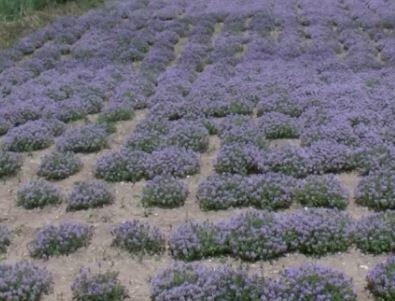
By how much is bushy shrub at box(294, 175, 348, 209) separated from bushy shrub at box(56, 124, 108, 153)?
4.17 m

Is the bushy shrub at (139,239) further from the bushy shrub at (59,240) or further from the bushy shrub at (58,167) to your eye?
the bushy shrub at (58,167)

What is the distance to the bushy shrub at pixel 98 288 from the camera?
7.68 metres

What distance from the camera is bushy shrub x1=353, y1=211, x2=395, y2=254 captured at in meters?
8.61

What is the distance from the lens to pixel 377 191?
9961 mm

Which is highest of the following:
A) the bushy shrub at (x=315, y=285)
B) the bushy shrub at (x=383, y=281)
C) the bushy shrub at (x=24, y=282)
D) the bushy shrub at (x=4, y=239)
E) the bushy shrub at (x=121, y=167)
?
the bushy shrub at (x=315, y=285)

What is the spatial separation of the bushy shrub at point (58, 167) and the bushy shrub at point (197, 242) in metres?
3.23

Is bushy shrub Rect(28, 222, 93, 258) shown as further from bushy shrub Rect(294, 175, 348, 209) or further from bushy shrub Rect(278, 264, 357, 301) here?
bushy shrub Rect(294, 175, 348, 209)

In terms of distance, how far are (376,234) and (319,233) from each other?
2.29ft

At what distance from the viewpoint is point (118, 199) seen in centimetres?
1071

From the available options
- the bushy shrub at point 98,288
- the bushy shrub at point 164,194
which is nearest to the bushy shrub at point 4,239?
the bushy shrub at point 98,288

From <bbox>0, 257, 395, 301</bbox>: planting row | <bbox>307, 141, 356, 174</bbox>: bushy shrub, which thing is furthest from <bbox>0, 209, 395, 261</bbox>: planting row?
<bbox>307, 141, 356, 174</bbox>: bushy shrub

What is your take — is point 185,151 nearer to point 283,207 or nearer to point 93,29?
point 283,207

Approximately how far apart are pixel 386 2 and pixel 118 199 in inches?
692

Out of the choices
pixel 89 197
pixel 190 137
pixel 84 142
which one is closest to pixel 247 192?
pixel 89 197
